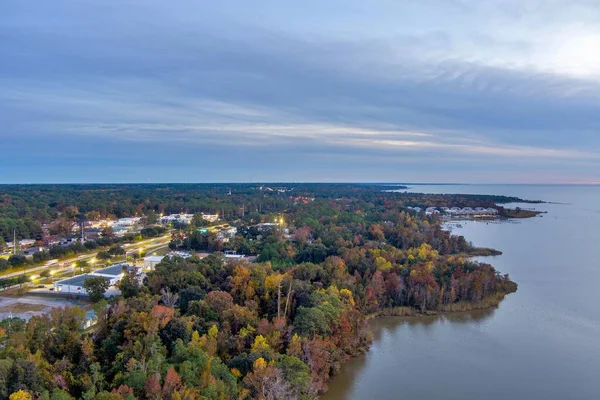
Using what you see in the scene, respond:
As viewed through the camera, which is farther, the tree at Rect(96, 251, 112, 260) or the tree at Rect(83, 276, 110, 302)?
the tree at Rect(96, 251, 112, 260)

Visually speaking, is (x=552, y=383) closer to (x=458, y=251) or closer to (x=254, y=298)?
(x=254, y=298)

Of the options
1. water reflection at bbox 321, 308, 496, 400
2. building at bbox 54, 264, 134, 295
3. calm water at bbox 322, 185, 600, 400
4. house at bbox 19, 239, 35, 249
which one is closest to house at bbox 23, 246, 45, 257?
house at bbox 19, 239, 35, 249

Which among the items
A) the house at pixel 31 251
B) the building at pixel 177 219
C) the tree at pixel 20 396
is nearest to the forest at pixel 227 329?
the tree at pixel 20 396

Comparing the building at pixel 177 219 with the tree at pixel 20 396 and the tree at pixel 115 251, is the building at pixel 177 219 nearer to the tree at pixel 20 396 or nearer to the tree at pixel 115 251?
the tree at pixel 115 251

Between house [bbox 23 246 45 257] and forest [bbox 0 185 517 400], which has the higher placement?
forest [bbox 0 185 517 400]

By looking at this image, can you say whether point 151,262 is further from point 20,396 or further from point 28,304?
point 20,396

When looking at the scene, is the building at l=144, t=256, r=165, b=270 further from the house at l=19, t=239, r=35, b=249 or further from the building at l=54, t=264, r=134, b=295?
the house at l=19, t=239, r=35, b=249

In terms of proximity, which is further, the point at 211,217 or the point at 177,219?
the point at 211,217

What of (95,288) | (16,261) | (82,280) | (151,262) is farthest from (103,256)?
(95,288)
